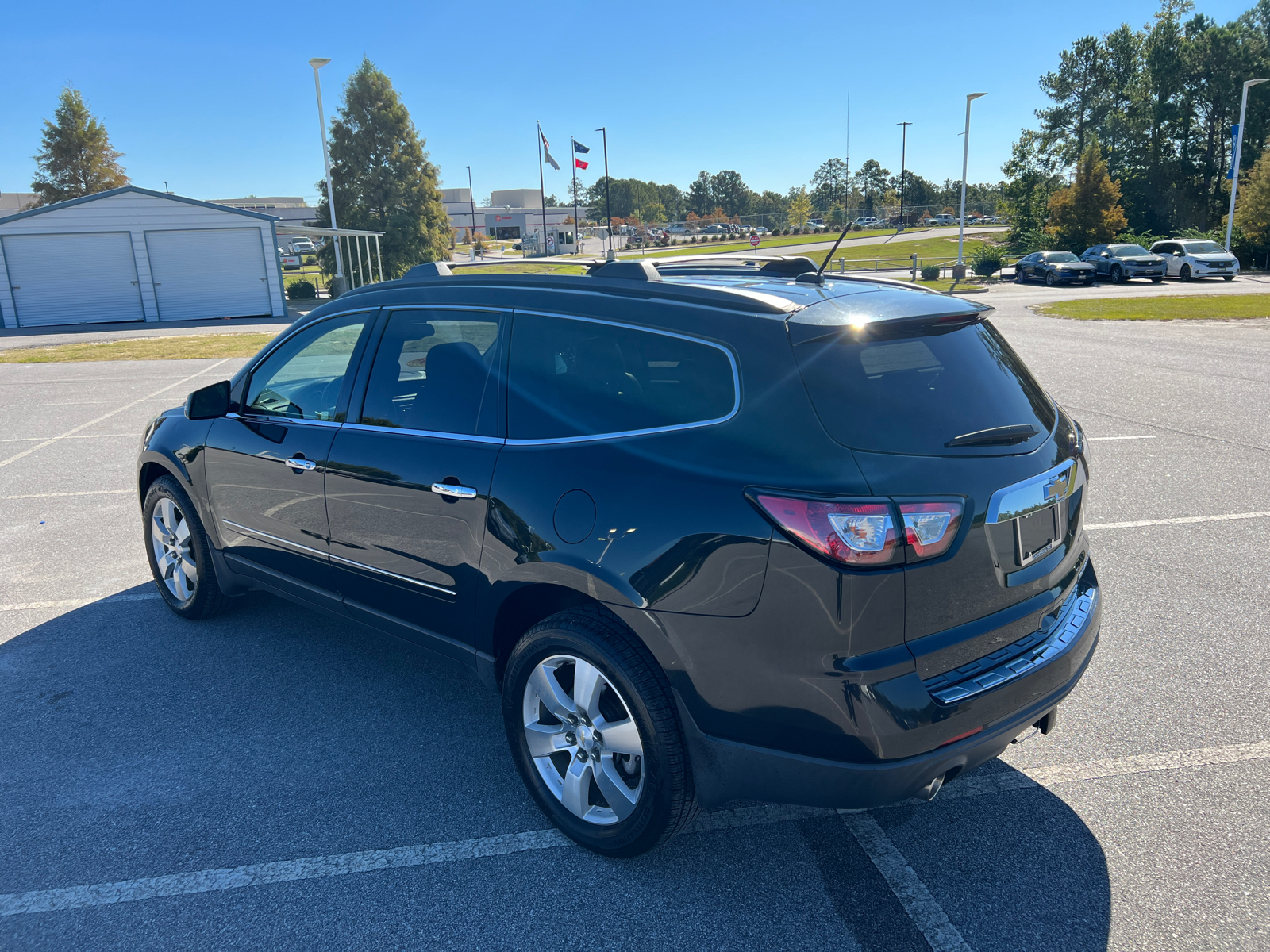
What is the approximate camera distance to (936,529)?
2305 millimetres

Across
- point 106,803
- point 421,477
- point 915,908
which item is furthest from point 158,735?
point 915,908

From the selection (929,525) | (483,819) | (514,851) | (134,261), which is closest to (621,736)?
(514,851)

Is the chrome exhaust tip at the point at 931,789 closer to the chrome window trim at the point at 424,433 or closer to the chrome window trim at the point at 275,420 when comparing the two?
the chrome window trim at the point at 424,433

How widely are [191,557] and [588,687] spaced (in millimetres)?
3003

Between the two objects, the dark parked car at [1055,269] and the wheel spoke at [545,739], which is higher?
the dark parked car at [1055,269]

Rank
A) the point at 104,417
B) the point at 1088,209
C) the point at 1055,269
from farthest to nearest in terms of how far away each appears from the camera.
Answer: the point at 1088,209
the point at 1055,269
the point at 104,417

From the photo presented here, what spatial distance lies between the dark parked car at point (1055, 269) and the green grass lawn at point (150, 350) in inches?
1202

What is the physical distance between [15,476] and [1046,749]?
886 centimetres

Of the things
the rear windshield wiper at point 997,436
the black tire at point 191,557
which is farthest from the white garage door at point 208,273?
the rear windshield wiper at point 997,436

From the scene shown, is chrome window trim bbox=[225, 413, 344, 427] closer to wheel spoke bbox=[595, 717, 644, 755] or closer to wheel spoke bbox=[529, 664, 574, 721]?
wheel spoke bbox=[529, 664, 574, 721]

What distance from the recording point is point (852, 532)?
223cm

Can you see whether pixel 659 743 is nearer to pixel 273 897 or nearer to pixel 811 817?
pixel 811 817

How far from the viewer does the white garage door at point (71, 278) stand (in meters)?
26.7

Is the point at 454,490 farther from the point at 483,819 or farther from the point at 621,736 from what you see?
the point at 483,819
